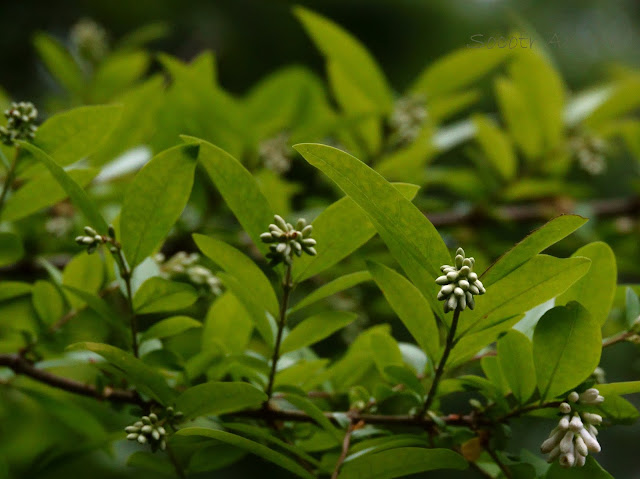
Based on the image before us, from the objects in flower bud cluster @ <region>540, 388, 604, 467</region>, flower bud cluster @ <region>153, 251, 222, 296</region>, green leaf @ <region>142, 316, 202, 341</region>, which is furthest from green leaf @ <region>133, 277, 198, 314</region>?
flower bud cluster @ <region>540, 388, 604, 467</region>

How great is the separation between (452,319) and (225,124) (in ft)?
2.33

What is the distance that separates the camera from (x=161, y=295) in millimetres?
635

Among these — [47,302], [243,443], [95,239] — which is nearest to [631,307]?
[243,443]

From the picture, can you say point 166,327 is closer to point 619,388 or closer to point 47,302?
point 47,302

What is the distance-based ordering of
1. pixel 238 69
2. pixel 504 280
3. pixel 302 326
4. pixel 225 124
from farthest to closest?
pixel 238 69
pixel 225 124
pixel 302 326
pixel 504 280

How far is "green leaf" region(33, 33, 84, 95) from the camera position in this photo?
141 centimetres

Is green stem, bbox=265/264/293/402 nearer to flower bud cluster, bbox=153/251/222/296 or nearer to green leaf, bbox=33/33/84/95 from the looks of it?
flower bud cluster, bbox=153/251/222/296

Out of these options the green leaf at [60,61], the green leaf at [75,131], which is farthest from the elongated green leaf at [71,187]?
the green leaf at [60,61]

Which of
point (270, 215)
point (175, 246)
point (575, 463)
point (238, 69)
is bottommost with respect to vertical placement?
point (575, 463)

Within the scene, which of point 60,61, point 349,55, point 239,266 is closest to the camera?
point 239,266

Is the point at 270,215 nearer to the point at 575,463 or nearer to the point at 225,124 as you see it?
the point at 575,463

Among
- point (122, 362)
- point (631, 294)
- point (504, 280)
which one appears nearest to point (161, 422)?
point (122, 362)

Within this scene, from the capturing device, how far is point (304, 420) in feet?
2.12

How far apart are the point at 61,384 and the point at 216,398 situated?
8.3 inches
